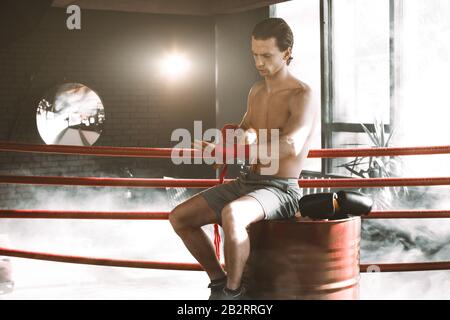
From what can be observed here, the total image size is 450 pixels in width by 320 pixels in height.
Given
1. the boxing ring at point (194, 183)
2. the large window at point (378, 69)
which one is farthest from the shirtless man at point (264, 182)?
the large window at point (378, 69)

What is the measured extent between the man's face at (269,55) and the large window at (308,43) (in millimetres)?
5163

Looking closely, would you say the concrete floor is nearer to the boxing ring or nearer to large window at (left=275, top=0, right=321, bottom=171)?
the boxing ring

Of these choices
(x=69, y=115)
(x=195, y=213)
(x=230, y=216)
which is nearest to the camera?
(x=230, y=216)

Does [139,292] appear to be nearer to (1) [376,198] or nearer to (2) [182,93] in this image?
(1) [376,198]

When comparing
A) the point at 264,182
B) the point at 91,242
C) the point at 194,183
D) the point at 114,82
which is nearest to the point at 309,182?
the point at 194,183

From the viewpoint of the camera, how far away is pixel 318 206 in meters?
2.12

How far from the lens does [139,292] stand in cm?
373

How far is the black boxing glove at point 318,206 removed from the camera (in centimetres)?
212

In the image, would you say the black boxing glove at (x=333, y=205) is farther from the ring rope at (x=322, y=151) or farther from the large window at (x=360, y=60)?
the large window at (x=360, y=60)

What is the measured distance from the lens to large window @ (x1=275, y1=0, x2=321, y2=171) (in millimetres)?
7484

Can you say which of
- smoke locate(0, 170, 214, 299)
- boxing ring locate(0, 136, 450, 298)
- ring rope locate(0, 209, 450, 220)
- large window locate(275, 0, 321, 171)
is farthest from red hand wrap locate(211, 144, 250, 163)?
large window locate(275, 0, 321, 171)

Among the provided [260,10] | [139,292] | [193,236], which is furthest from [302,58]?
[193,236]

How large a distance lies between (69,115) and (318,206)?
19.1 ft

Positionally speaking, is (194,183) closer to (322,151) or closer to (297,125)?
(322,151)
